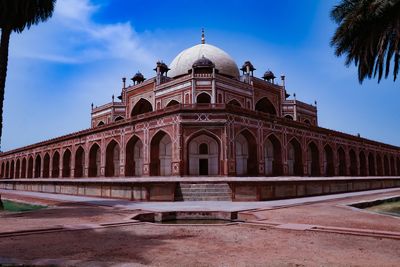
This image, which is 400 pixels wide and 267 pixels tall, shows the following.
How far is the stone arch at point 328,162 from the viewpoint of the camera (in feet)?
A: 117

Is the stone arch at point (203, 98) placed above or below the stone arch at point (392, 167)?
above

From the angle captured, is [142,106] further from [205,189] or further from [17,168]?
[17,168]

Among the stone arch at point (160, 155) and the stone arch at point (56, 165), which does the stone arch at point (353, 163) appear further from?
the stone arch at point (56, 165)

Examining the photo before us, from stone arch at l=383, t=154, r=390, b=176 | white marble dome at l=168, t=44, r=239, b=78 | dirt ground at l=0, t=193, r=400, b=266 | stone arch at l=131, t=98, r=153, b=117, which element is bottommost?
dirt ground at l=0, t=193, r=400, b=266

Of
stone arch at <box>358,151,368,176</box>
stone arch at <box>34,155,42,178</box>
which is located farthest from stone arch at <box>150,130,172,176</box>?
stone arch at <box>358,151,368,176</box>

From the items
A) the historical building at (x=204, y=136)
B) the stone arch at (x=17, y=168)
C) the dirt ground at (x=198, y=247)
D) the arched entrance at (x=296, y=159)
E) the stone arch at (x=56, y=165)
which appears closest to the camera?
the dirt ground at (x=198, y=247)

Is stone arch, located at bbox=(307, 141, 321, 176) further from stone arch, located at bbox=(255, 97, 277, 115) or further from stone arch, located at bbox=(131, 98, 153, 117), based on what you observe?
stone arch, located at bbox=(131, 98, 153, 117)

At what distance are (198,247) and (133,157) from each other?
25327mm

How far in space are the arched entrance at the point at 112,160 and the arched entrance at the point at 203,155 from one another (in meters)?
8.32

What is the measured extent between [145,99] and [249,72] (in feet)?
39.9

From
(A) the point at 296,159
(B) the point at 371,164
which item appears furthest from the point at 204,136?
(B) the point at 371,164

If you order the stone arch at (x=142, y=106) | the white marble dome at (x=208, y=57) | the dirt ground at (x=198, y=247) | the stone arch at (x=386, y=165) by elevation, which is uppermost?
the white marble dome at (x=208, y=57)

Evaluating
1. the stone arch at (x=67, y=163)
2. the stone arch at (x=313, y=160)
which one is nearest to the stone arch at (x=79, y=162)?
the stone arch at (x=67, y=163)

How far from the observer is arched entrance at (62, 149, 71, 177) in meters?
38.1
